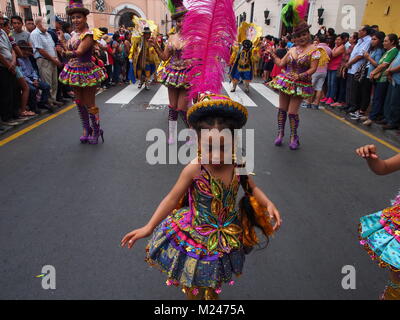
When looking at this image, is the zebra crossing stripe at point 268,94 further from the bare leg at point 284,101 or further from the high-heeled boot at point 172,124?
the high-heeled boot at point 172,124

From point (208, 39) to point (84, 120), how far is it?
3.63 metres

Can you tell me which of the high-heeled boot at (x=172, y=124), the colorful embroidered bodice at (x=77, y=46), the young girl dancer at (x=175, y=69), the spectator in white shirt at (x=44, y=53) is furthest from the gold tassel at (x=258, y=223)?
the spectator in white shirt at (x=44, y=53)

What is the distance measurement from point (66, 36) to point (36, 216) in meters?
6.91

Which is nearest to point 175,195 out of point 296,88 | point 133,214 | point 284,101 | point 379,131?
point 133,214

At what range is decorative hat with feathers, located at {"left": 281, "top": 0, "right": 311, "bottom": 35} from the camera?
14.5 feet

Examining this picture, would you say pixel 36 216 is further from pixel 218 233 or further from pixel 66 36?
pixel 66 36

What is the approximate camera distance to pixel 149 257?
1754 mm

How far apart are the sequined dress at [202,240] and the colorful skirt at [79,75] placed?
11.4 feet

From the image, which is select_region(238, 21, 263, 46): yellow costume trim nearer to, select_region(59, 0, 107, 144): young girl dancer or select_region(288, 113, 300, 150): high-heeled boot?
select_region(288, 113, 300, 150): high-heeled boot

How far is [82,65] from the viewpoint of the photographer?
458 centimetres

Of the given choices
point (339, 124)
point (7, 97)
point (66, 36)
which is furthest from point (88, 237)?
point (66, 36)

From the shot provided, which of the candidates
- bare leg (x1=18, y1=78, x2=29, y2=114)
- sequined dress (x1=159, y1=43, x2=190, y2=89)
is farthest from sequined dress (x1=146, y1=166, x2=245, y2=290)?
bare leg (x1=18, y1=78, x2=29, y2=114)

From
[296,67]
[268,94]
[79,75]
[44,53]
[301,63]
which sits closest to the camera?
[79,75]

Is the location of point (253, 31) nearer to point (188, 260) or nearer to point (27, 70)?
point (27, 70)
